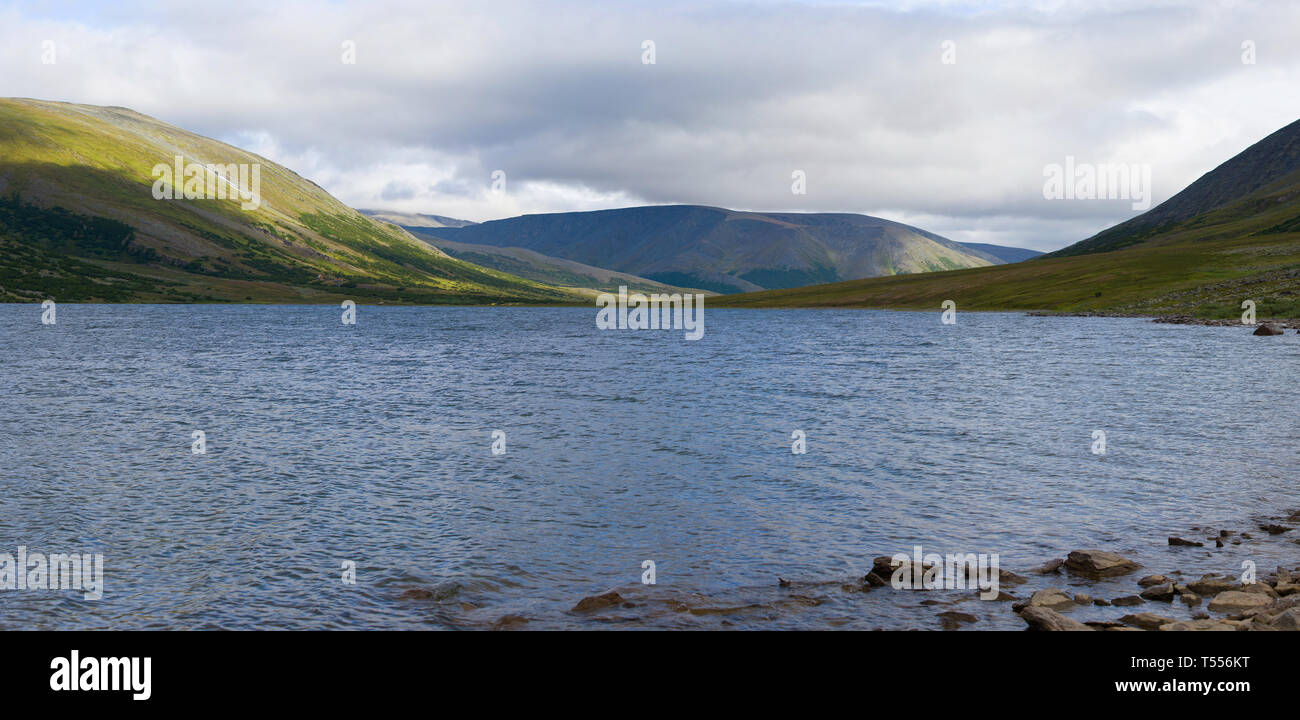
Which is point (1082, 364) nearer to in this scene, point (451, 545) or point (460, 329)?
point (451, 545)

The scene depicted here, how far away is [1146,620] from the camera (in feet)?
58.6

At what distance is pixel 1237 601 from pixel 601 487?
69.2ft

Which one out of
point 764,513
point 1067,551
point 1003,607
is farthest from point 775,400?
point 1003,607

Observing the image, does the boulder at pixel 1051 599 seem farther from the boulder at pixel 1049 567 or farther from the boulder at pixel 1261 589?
the boulder at pixel 1261 589

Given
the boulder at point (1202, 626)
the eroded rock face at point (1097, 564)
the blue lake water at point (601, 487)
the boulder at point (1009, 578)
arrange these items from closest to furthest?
the boulder at point (1202, 626) → the blue lake water at point (601, 487) → the boulder at point (1009, 578) → the eroded rock face at point (1097, 564)

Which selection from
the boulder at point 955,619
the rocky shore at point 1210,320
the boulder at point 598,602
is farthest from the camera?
the rocky shore at point 1210,320

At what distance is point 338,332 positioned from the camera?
6029 inches

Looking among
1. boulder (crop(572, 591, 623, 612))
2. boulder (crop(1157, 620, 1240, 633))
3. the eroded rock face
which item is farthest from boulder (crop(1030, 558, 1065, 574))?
boulder (crop(572, 591, 623, 612))

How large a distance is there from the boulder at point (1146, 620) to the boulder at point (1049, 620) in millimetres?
1032

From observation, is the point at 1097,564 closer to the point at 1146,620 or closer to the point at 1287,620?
the point at 1146,620

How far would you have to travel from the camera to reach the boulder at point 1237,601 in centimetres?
1873

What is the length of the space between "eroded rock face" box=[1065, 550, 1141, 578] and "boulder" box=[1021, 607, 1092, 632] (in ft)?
13.3

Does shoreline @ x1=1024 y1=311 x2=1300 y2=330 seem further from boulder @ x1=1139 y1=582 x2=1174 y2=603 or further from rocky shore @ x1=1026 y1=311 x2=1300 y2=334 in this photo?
boulder @ x1=1139 y1=582 x2=1174 y2=603

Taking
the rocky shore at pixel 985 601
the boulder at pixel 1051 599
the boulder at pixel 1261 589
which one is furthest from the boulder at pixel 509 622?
the boulder at pixel 1261 589
